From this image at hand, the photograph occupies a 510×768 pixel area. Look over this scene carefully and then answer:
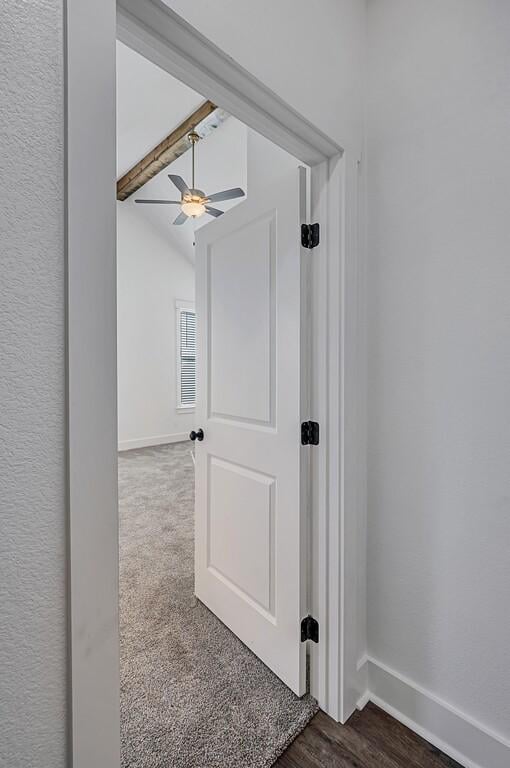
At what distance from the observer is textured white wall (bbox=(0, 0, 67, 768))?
0.59 m

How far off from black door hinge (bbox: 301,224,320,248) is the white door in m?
0.02

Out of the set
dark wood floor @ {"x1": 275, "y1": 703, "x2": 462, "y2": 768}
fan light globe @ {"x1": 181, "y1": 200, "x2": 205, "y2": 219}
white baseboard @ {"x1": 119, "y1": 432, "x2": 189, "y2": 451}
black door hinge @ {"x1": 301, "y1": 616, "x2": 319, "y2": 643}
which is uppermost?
fan light globe @ {"x1": 181, "y1": 200, "x2": 205, "y2": 219}

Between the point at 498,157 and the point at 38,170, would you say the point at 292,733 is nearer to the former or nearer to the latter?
the point at 38,170

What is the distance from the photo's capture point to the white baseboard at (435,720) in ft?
3.67

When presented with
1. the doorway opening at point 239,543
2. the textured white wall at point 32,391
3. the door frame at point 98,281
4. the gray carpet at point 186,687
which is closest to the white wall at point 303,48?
the door frame at point 98,281

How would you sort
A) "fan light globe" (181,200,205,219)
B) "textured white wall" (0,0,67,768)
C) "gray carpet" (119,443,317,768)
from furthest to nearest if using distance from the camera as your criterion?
1. "fan light globe" (181,200,205,219)
2. "gray carpet" (119,443,317,768)
3. "textured white wall" (0,0,67,768)

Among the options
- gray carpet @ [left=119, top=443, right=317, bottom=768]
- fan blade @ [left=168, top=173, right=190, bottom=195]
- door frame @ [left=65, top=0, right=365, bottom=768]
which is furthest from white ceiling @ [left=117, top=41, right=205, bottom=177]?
gray carpet @ [left=119, top=443, right=317, bottom=768]

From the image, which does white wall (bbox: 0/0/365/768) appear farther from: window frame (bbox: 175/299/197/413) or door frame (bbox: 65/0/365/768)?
window frame (bbox: 175/299/197/413)

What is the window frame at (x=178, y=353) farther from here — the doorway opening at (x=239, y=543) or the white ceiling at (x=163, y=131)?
the doorway opening at (x=239, y=543)

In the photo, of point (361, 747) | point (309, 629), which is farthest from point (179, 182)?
point (361, 747)

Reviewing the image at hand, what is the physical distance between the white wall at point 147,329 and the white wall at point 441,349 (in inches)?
186

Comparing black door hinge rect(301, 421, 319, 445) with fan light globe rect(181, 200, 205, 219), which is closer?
black door hinge rect(301, 421, 319, 445)

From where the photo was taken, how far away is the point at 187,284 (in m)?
6.57

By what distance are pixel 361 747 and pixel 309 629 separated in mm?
357
